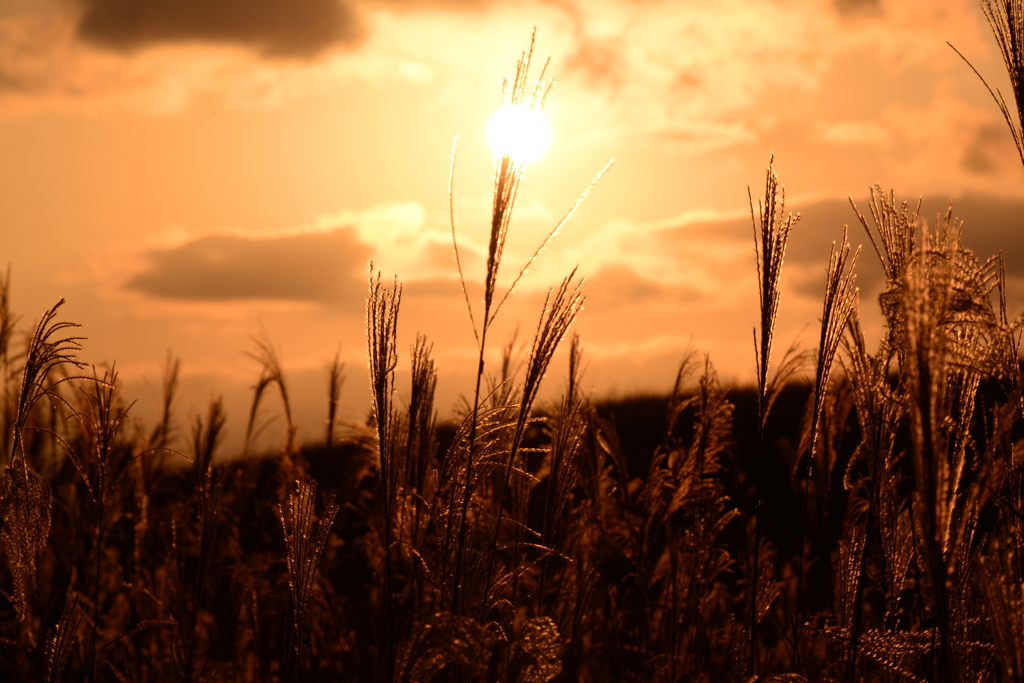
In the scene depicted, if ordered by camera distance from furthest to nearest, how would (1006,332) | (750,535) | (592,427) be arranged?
(750,535), (592,427), (1006,332)

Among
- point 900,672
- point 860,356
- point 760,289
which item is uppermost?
point 760,289

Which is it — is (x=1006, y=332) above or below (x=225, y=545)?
above

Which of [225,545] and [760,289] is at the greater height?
[760,289]

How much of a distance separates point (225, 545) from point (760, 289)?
332 cm

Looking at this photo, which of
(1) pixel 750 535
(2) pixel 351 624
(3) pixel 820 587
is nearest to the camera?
(1) pixel 750 535

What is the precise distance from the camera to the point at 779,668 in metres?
4.32

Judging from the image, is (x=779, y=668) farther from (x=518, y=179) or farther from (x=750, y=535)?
(x=518, y=179)

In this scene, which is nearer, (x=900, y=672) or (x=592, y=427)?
(x=900, y=672)

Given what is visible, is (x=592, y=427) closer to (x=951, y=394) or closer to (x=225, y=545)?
(x=951, y=394)

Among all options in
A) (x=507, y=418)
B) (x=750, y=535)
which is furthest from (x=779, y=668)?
(x=507, y=418)

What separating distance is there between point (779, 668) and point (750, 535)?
0.81 metres

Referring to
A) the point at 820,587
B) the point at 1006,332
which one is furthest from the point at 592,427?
the point at 820,587

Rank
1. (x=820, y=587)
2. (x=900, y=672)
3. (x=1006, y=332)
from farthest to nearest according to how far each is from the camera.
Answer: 1. (x=820, y=587)
2. (x=900, y=672)
3. (x=1006, y=332)

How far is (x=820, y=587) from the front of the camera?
705 cm
